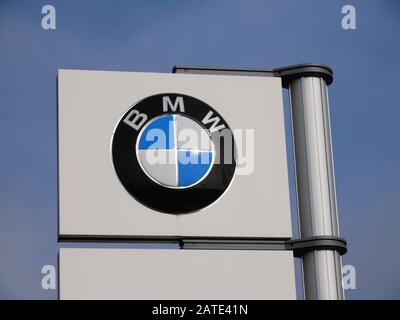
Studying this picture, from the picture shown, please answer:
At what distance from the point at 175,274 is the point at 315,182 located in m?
1.43

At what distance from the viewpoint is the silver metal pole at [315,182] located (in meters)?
8.69

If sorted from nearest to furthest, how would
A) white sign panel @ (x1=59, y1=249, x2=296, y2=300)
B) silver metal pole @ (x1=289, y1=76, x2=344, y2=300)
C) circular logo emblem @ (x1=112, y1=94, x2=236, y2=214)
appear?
white sign panel @ (x1=59, y1=249, x2=296, y2=300), silver metal pole @ (x1=289, y1=76, x2=344, y2=300), circular logo emblem @ (x1=112, y1=94, x2=236, y2=214)

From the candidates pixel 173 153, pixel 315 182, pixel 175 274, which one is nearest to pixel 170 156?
pixel 173 153

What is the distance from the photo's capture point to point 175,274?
8.55m

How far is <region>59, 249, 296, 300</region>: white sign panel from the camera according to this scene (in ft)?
27.5

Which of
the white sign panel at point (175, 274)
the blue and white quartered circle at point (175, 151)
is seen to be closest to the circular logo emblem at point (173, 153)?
the blue and white quartered circle at point (175, 151)

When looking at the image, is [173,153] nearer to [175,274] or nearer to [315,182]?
[175,274]

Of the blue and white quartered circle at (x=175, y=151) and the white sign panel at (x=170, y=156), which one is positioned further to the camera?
the blue and white quartered circle at (x=175, y=151)

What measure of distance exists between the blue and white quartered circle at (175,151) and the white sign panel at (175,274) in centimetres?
67

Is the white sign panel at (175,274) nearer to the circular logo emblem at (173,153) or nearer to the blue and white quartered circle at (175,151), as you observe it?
the circular logo emblem at (173,153)

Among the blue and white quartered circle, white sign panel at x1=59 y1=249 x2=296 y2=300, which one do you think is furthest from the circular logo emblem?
white sign panel at x1=59 y1=249 x2=296 y2=300

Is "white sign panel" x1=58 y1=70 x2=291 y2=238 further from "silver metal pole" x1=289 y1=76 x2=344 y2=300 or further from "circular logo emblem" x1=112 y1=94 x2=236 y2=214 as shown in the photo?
"silver metal pole" x1=289 y1=76 x2=344 y2=300
